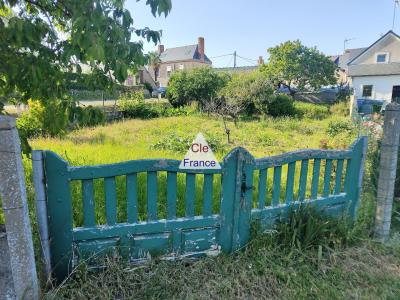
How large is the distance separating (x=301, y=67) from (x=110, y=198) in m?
28.4

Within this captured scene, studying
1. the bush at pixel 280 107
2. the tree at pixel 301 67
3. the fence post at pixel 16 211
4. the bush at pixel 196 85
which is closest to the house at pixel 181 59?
the tree at pixel 301 67

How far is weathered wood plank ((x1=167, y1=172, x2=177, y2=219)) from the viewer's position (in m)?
2.44

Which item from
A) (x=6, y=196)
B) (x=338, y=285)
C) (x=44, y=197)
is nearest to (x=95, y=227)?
(x=44, y=197)

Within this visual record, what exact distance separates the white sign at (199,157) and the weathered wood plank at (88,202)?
702 millimetres

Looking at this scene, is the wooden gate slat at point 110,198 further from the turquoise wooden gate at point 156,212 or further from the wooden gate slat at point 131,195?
the wooden gate slat at point 131,195

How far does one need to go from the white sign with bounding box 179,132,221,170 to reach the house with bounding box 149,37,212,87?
155 ft

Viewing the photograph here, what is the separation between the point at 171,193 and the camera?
8.03 ft

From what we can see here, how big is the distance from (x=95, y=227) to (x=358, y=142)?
Answer: 8.68 feet

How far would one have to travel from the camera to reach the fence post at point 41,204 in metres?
2.01

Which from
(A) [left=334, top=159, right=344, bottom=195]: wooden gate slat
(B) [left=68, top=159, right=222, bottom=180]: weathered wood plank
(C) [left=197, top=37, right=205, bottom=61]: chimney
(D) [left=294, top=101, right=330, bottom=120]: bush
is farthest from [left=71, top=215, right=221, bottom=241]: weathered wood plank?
(C) [left=197, top=37, right=205, bottom=61]: chimney

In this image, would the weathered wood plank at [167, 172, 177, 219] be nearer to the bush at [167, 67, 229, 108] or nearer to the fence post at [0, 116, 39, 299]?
the fence post at [0, 116, 39, 299]

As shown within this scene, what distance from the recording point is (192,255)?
2555mm

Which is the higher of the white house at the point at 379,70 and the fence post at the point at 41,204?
the white house at the point at 379,70

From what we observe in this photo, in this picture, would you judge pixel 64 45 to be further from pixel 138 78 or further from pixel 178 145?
pixel 178 145
